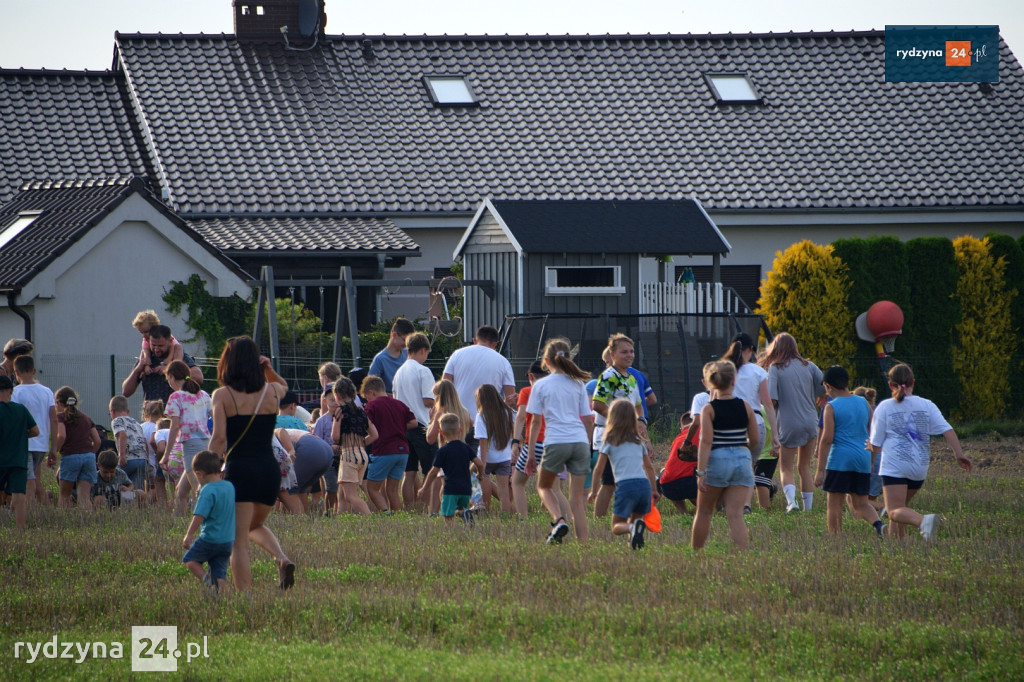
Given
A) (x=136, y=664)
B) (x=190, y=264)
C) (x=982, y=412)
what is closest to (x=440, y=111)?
(x=190, y=264)

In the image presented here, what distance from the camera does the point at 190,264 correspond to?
20.9 m

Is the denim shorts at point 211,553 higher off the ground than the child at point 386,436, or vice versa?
the child at point 386,436

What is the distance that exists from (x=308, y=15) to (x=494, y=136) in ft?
18.5

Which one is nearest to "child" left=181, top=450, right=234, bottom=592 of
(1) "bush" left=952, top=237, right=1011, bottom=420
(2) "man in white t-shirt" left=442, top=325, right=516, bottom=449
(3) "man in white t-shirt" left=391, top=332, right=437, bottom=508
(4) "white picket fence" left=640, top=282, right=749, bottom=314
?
(2) "man in white t-shirt" left=442, top=325, right=516, bottom=449

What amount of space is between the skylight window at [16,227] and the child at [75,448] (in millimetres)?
9450

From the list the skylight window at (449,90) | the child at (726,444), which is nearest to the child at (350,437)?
the child at (726,444)

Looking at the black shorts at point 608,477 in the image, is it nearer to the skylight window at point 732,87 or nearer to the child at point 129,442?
the child at point 129,442

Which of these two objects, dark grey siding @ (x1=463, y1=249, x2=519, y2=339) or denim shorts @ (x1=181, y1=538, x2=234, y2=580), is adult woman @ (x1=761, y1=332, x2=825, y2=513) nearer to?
denim shorts @ (x1=181, y1=538, x2=234, y2=580)

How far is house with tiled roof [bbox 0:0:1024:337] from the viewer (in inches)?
993

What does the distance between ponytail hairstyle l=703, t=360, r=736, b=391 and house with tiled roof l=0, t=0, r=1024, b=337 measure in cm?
1433

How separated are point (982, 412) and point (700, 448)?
43.9 feet

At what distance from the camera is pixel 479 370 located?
458 inches

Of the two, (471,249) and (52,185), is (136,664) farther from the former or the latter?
(52,185)

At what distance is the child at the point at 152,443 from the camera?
1250 cm
